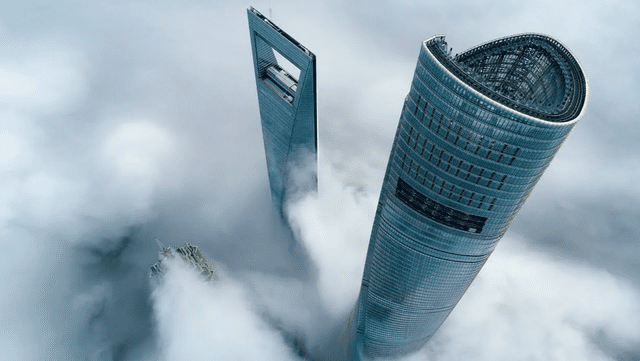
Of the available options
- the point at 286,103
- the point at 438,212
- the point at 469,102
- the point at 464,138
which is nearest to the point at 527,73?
the point at 464,138

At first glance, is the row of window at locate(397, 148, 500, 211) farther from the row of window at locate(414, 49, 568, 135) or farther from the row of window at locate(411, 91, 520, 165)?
the row of window at locate(414, 49, 568, 135)

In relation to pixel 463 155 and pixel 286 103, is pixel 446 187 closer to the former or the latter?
pixel 463 155

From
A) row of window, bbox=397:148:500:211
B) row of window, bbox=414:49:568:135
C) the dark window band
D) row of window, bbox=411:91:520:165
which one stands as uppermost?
row of window, bbox=414:49:568:135

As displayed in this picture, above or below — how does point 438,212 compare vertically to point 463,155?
below

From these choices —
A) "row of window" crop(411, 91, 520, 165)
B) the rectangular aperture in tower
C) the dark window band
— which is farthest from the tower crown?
the rectangular aperture in tower

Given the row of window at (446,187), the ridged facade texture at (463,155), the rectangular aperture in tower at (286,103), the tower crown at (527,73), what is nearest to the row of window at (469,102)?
the ridged facade texture at (463,155)

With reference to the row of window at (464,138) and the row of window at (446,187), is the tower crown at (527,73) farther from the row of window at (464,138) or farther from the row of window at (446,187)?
the row of window at (446,187)
